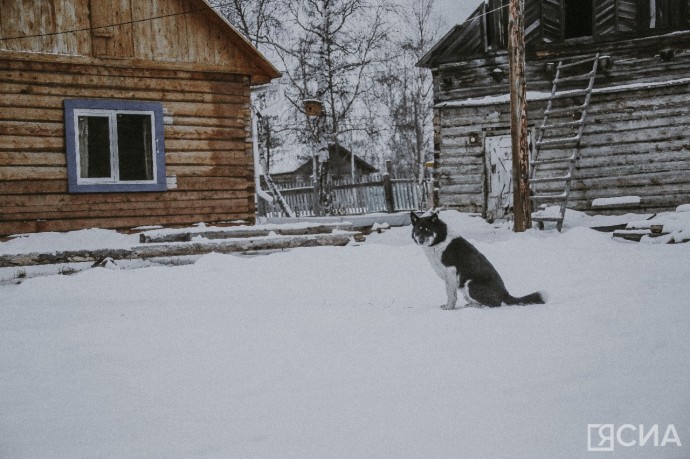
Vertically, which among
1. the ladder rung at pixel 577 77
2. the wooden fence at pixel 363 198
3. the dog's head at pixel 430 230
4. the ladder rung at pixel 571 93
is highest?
the ladder rung at pixel 577 77

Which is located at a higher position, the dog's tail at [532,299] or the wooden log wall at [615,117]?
the wooden log wall at [615,117]

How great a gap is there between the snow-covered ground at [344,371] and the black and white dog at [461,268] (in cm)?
18

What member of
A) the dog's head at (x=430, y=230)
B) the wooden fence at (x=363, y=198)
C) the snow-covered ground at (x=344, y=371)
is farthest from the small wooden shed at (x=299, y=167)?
→ the dog's head at (x=430, y=230)

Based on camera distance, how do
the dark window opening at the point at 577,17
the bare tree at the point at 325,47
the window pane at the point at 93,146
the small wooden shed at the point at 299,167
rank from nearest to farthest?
the window pane at the point at 93,146 → the dark window opening at the point at 577,17 → the bare tree at the point at 325,47 → the small wooden shed at the point at 299,167

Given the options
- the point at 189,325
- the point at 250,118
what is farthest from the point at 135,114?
the point at 189,325

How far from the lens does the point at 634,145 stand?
43.4 ft

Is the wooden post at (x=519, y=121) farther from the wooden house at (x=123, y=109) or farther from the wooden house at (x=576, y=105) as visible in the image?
the wooden house at (x=123, y=109)

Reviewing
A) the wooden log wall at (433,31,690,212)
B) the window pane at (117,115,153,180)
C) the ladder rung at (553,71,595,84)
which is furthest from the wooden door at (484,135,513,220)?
the window pane at (117,115,153,180)

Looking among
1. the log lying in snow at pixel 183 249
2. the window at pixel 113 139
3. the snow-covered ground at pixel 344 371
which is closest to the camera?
the snow-covered ground at pixel 344 371

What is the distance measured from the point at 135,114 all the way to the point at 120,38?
1.35 m

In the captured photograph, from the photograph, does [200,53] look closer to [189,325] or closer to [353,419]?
[189,325]

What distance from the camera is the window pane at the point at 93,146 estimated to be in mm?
10133

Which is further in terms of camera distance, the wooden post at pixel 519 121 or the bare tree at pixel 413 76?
the bare tree at pixel 413 76

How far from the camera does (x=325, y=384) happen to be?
309cm
